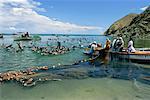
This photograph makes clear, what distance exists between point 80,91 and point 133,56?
562 inches

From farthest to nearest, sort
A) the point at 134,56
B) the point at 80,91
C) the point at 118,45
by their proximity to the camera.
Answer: the point at 118,45, the point at 134,56, the point at 80,91

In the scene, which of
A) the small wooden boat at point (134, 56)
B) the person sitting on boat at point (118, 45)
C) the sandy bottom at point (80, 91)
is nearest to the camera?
the sandy bottom at point (80, 91)

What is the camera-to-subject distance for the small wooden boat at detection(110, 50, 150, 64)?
3045 centimetres

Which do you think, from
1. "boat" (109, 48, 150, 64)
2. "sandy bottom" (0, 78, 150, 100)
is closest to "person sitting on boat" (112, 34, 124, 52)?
"boat" (109, 48, 150, 64)

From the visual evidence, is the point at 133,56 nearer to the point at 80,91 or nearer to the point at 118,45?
the point at 118,45

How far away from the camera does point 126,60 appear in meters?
31.7

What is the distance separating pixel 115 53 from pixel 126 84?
1203cm

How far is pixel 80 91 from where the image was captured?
1861 cm

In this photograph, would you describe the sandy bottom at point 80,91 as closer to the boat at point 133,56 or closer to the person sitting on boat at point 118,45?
the boat at point 133,56

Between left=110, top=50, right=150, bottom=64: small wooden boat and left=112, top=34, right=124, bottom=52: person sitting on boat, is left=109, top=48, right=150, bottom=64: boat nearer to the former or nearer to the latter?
left=110, top=50, right=150, bottom=64: small wooden boat

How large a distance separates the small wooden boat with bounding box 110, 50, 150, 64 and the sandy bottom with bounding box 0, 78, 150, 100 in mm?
9763

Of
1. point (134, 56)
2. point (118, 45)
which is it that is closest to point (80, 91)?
point (134, 56)

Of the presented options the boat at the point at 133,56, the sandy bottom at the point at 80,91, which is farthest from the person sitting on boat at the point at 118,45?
the sandy bottom at the point at 80,91

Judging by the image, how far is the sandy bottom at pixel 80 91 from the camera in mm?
17328
